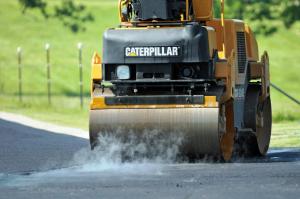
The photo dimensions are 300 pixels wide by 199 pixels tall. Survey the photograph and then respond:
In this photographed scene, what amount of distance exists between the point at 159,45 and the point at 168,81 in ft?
1.77

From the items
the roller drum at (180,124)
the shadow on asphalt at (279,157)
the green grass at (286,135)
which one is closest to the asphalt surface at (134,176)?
the shadow on asphalt at (279,157)

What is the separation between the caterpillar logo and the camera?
17375 mm

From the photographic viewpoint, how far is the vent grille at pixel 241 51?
1928cm

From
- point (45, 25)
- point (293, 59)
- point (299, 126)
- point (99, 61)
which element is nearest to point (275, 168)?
point (99, 61)

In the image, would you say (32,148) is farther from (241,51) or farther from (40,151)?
(241,51)

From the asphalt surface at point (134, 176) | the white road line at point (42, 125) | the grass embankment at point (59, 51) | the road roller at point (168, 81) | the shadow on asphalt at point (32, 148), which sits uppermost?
the road roller at point (168, 81)

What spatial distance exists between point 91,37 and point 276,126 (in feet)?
203

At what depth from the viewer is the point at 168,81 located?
17484mm

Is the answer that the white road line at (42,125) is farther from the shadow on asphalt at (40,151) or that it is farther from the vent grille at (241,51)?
the vent grille at (241,51)

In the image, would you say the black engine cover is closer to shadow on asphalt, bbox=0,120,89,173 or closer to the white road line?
shadow on asphalt, bbox=0,120,89,173

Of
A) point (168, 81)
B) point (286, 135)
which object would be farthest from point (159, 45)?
point (286, 135)

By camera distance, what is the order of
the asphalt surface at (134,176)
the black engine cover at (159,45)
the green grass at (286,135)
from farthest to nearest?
the green grass at (286,135), the black engine cover at (159,45), the asphalt surface at (134,176)

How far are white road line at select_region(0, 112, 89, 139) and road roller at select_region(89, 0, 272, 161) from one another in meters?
6.13

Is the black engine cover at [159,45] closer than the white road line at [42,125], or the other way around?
the black engine cover at [159,45]
